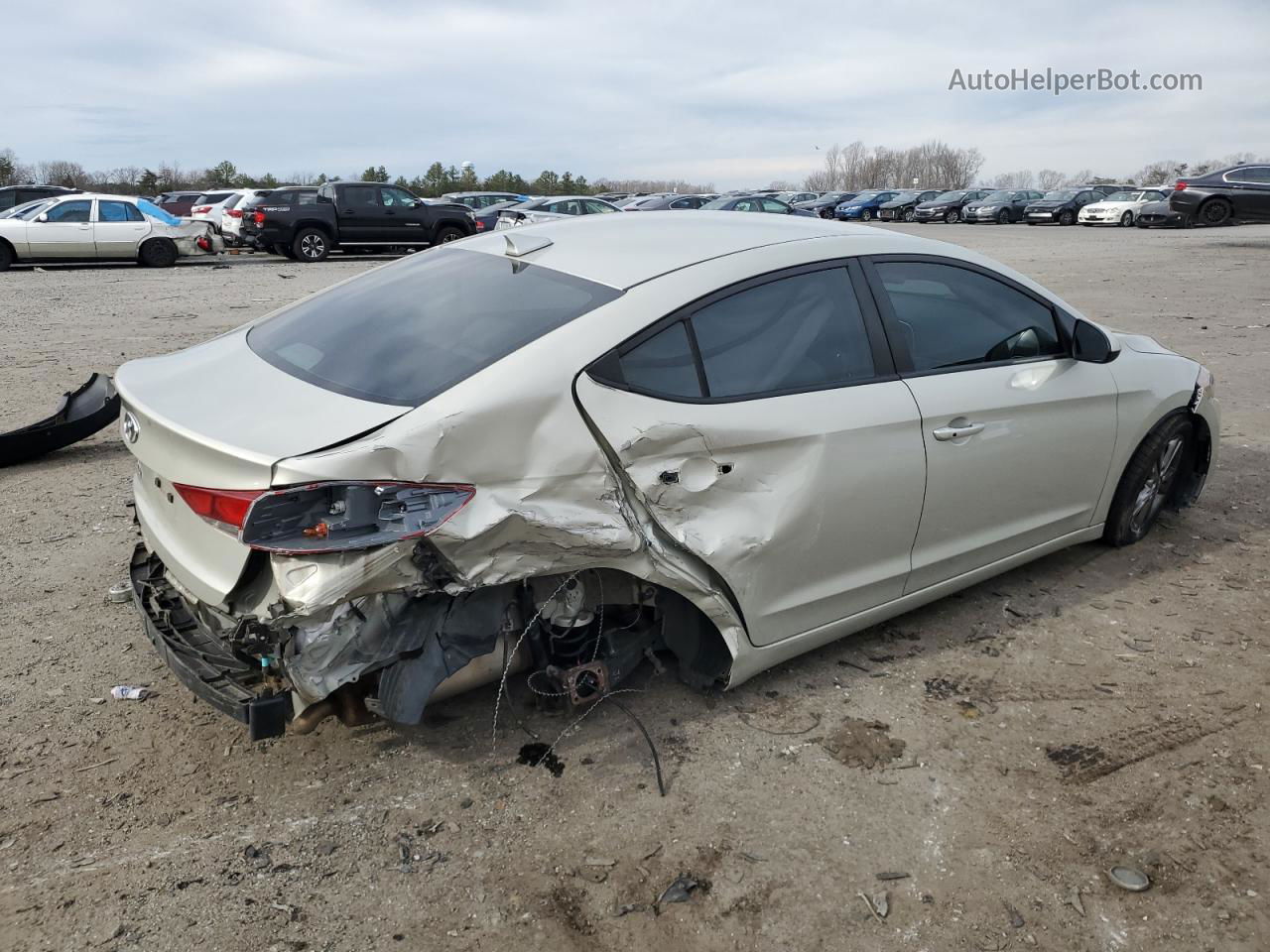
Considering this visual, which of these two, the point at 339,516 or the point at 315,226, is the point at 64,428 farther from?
the point at 315,226

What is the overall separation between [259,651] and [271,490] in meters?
0.49

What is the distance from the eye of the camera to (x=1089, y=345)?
4.01m

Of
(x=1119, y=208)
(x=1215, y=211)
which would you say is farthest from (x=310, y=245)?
(x=1119, y=208)

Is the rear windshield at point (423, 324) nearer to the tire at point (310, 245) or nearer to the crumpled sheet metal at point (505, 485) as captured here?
the crumpled sheet metal at point (505, 485)

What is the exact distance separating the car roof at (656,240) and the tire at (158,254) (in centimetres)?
1890

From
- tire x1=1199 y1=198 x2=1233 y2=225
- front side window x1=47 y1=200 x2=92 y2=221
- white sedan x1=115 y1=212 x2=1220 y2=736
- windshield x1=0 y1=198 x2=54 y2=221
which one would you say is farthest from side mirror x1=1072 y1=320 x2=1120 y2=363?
tire x1=1199 y1=198 x2=1233 y2=225

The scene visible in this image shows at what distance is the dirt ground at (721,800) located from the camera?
244cm

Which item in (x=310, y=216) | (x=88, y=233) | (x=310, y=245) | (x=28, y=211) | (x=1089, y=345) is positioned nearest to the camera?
(x=1089, y=345)

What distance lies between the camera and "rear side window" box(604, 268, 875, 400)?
2994mm

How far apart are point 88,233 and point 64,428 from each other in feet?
52.7

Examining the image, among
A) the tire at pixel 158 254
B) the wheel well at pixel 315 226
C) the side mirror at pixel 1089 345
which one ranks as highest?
the side mirror at pixel 1089 345

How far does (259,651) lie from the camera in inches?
105

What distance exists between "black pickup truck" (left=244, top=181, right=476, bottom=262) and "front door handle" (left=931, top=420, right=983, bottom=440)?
18928 mm

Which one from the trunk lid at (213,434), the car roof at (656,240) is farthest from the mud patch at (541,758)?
the car roof at (656,240)
